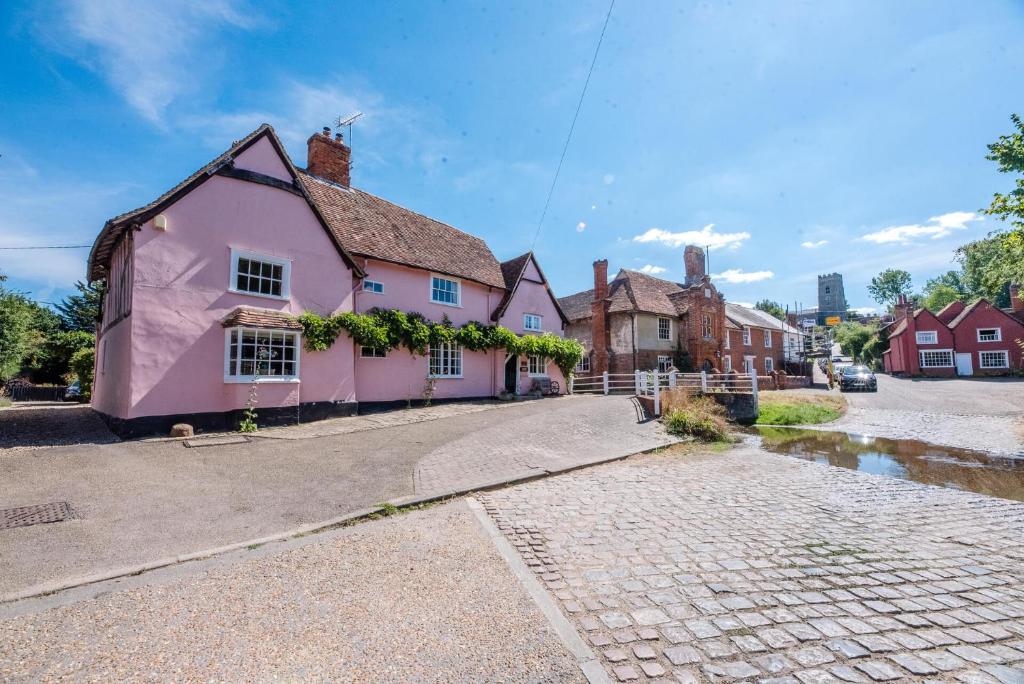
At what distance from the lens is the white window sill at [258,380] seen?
11935 millimetres

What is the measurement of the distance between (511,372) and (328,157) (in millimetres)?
12304

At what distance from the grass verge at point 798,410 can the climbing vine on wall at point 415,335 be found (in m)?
9.39

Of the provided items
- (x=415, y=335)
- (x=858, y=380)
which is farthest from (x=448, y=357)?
(x=858, y=380)

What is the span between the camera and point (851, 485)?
318 inches

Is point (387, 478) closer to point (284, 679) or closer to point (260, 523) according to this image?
point (260, 523)

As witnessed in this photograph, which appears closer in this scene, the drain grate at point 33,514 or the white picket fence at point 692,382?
the drain grate at point 33,514

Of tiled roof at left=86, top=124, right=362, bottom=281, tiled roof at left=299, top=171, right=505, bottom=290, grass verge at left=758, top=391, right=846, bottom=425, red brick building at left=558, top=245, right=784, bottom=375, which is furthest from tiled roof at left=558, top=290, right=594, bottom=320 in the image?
tiled roof at left=86, top=124, right=362, bottom=281

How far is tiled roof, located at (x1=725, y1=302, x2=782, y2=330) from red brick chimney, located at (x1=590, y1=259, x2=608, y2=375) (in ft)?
44.5

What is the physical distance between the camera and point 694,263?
123ft

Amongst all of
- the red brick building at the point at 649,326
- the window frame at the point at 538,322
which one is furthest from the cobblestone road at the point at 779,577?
the red brick building at the point at 649,326

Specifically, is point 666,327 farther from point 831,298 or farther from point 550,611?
point 831,298

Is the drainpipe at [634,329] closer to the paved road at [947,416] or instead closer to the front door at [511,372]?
the front door at [511,372]

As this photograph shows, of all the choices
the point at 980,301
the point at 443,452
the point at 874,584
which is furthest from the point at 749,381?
the point at 980,301

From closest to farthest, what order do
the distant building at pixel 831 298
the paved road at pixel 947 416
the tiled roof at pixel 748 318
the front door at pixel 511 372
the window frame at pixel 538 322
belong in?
the paved road at pixel 947 416 < the front door at pixel 511 372 < the window frame at pixel 538 322 < the tiled roof at pixel 748 318 < the distant building at pixel 831 298
